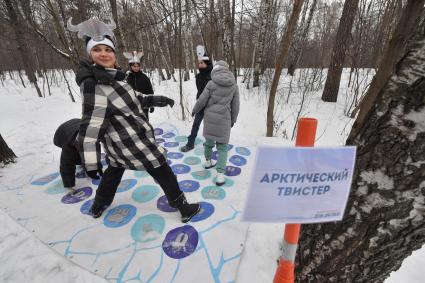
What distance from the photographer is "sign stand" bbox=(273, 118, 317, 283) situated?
2.43 ft

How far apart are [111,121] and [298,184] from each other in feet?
4.82

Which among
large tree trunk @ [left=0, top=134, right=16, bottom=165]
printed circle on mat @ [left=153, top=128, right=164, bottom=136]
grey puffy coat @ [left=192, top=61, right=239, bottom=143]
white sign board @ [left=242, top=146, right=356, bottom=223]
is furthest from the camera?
printed circle on mat @ [left=153, top=128, right=164, bottom=136]

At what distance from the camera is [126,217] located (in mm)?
2203

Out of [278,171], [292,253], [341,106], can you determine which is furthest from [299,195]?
[341,106]

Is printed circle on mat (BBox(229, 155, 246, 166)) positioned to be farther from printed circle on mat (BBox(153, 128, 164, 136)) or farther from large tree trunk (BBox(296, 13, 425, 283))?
large tree trunk (BBox(296, 13, 425, 283))

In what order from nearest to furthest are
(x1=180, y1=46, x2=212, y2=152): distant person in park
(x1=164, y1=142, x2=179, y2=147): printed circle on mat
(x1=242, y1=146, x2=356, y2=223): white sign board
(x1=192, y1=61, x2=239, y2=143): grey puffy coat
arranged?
(x1=242, y1=146, x2=356, y2=223): white sign board < (x1=192, y1=61, x2=239, y2=143): grey puffy coat < (x1=180, y1=46, x2=212, y2=152): distant person in park < (x1=164, y1=142, x2=179, y2=147): printed circle on mat

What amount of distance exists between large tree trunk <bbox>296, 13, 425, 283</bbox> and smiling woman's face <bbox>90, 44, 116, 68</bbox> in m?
1.67

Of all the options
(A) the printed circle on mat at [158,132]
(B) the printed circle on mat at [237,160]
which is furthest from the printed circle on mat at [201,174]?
(A) the printed circle on mat at [158,132]

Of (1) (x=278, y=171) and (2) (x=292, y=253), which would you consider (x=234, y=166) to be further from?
(1) (x=278, y=171)

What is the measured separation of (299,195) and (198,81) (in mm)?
3111

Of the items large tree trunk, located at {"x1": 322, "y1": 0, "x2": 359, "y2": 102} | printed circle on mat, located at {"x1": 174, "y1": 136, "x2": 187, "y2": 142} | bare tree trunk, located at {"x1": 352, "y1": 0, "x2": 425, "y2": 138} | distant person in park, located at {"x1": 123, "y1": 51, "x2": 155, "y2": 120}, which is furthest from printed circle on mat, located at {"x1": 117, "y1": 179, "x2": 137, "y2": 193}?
large tree trunk, located at {"x1": 322, "y1": 0, "x2": 359, "y2": 102}

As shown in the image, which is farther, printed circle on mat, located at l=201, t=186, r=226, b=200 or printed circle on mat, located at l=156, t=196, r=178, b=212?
printed circle on mat, located at l=201, t=186, r=226, b=200

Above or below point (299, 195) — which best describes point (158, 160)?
below

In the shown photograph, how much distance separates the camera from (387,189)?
0.88 metres
